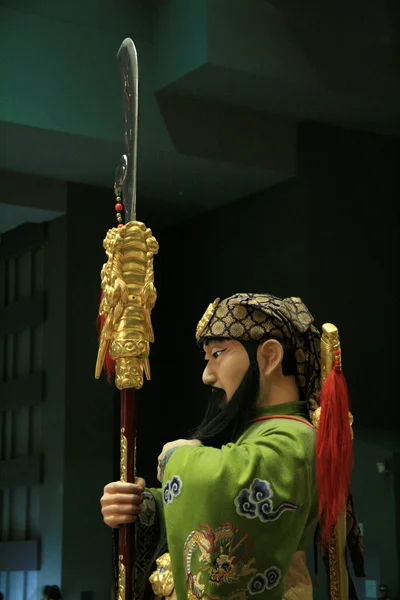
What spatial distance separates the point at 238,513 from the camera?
2201 millimetres

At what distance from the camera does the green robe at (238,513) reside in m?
2.20

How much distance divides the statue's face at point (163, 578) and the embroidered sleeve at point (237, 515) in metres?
0.12

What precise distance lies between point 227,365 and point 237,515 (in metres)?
0.39

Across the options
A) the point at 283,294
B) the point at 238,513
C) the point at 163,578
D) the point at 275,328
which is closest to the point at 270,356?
the point at 275,328

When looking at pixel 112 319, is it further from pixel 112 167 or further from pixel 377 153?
pixel 377 153

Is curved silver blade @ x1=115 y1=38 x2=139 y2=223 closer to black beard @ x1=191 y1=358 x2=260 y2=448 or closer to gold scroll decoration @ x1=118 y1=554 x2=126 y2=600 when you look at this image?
black beard @ x1=191 y1=358 x2=260 y2=448

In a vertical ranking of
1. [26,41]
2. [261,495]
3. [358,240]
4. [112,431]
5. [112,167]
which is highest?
[26,41]

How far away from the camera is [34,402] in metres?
4.65

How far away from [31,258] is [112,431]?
2.90ft

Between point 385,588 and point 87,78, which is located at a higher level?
point 87,78

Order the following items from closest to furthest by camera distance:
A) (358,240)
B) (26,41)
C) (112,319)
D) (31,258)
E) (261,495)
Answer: (261,495) → (112,319) → (26,41) → (358,240) → (31,258)

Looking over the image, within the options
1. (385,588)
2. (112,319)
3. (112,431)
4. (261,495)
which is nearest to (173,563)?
(261,495)

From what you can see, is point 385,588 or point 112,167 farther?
point 112,167

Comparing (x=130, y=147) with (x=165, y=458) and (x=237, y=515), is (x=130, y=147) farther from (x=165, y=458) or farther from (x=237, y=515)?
(x=237, y=515)
